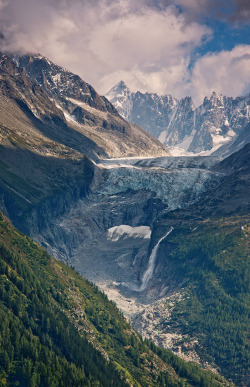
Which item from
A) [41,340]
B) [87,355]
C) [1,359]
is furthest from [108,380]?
[1,359]

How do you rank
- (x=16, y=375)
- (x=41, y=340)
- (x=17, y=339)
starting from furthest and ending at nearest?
1. (x=41, y=340)
2. (x=17, y=339)
3. (x=16, y=375)

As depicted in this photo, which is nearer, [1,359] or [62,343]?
[1,359]

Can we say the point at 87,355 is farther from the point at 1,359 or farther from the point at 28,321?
the point at 1,359

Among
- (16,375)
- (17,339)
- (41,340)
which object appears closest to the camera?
(16,375)

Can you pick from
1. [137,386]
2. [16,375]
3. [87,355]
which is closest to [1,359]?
[16,375]

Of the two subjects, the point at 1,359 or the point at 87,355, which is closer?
the point at 1,359

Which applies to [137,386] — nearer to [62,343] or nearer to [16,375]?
[62,343]

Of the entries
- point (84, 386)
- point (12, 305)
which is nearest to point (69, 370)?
point (84, 386)

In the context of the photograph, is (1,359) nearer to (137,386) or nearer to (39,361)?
(39,361)
